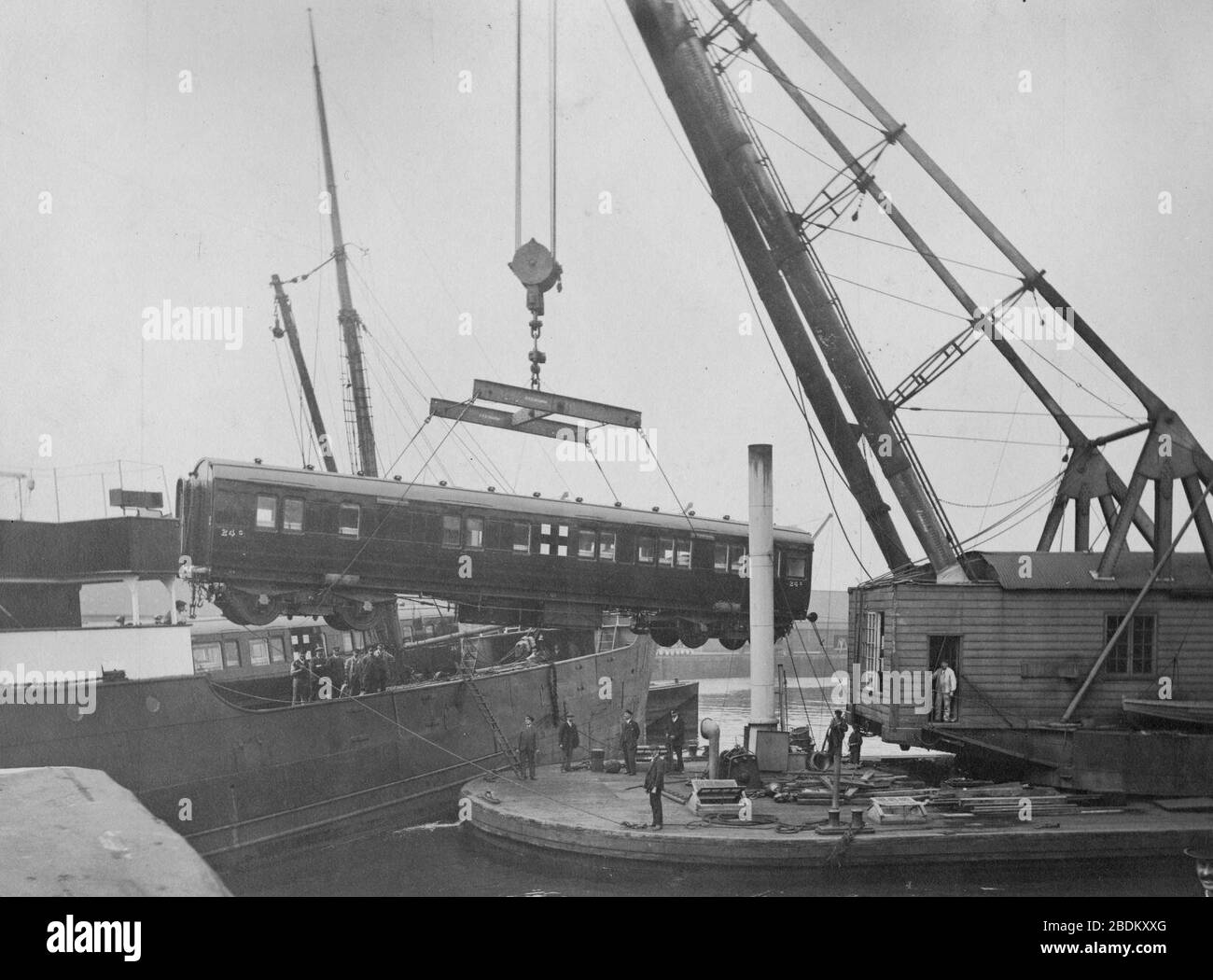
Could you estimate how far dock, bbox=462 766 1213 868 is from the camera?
13.2m

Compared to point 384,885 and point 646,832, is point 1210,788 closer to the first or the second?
point 646,832

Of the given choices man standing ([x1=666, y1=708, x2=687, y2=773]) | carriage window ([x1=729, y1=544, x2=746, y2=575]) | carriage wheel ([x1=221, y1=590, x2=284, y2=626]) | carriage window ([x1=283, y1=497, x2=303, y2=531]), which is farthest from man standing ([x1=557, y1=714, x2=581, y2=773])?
carriage window ([x1=283, y1=497, x2=303, y2=531])

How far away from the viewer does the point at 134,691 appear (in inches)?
612

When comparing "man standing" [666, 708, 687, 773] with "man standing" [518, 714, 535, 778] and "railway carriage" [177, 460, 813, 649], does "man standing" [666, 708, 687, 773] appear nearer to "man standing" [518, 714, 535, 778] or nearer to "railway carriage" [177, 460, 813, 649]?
"man standing" [518, 714, 535, 778]

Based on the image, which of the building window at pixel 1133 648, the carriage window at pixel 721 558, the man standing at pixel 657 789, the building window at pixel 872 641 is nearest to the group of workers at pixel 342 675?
the carriage window at pixel 721 558

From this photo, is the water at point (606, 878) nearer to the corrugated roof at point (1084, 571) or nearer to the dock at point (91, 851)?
A: the corrugated roof at point (1084, 571)

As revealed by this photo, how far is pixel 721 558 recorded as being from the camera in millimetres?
21953

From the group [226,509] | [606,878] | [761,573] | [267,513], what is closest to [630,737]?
[761,573]

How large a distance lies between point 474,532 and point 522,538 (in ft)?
3.33

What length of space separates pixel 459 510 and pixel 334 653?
494cm

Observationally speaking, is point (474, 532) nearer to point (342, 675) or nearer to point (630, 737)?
point (342, 675)

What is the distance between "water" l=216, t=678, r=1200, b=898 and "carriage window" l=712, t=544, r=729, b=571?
25.4ft

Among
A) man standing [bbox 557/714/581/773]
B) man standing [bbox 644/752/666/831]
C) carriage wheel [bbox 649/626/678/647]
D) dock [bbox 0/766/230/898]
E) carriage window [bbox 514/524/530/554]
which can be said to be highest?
carriage window [bbox 514/524/530/554]
